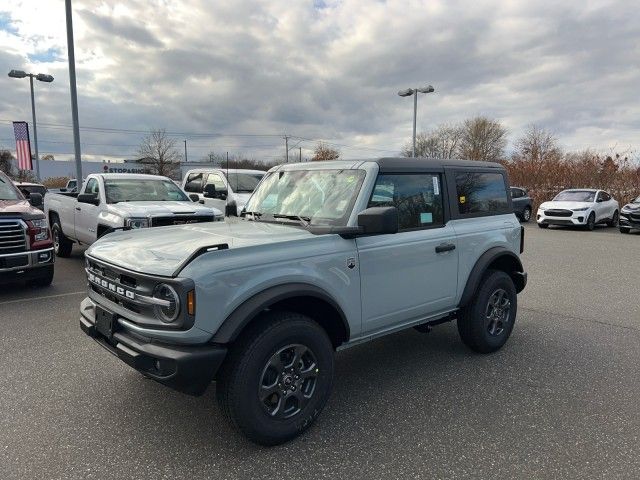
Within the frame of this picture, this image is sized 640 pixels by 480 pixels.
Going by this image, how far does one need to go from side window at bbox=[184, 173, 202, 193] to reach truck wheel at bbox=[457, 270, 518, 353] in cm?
1044

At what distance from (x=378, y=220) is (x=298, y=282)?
2.20 feet

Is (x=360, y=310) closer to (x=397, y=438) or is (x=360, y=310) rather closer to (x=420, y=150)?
(x=397, y=438)

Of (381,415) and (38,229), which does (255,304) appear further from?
(38,229)

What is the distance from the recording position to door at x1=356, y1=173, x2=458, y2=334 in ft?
11.6

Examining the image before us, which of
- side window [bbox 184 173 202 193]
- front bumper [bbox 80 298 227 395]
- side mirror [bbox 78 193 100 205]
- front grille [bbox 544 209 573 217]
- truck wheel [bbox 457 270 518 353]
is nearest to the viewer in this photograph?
front bumper [bbox 80 298 227 395]

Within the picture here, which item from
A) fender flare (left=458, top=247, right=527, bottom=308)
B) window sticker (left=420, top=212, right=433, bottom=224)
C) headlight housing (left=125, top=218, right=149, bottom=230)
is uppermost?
window sticker (left=420, top=212, right=433, bottom=224)

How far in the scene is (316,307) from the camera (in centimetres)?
328

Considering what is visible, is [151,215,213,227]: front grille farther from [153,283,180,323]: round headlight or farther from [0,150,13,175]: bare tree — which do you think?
[0,150,13,175]: bare tree

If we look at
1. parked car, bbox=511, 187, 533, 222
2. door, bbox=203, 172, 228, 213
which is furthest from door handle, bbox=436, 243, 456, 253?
parked car, bbox=511, 187, 533, 222

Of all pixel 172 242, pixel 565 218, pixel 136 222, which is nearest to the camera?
pixel 172 242

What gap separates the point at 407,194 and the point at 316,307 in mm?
1326

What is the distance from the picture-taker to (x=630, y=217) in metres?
16.1

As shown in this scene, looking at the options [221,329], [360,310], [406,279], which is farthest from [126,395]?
[406,279]

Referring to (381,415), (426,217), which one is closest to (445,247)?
(426,217)
